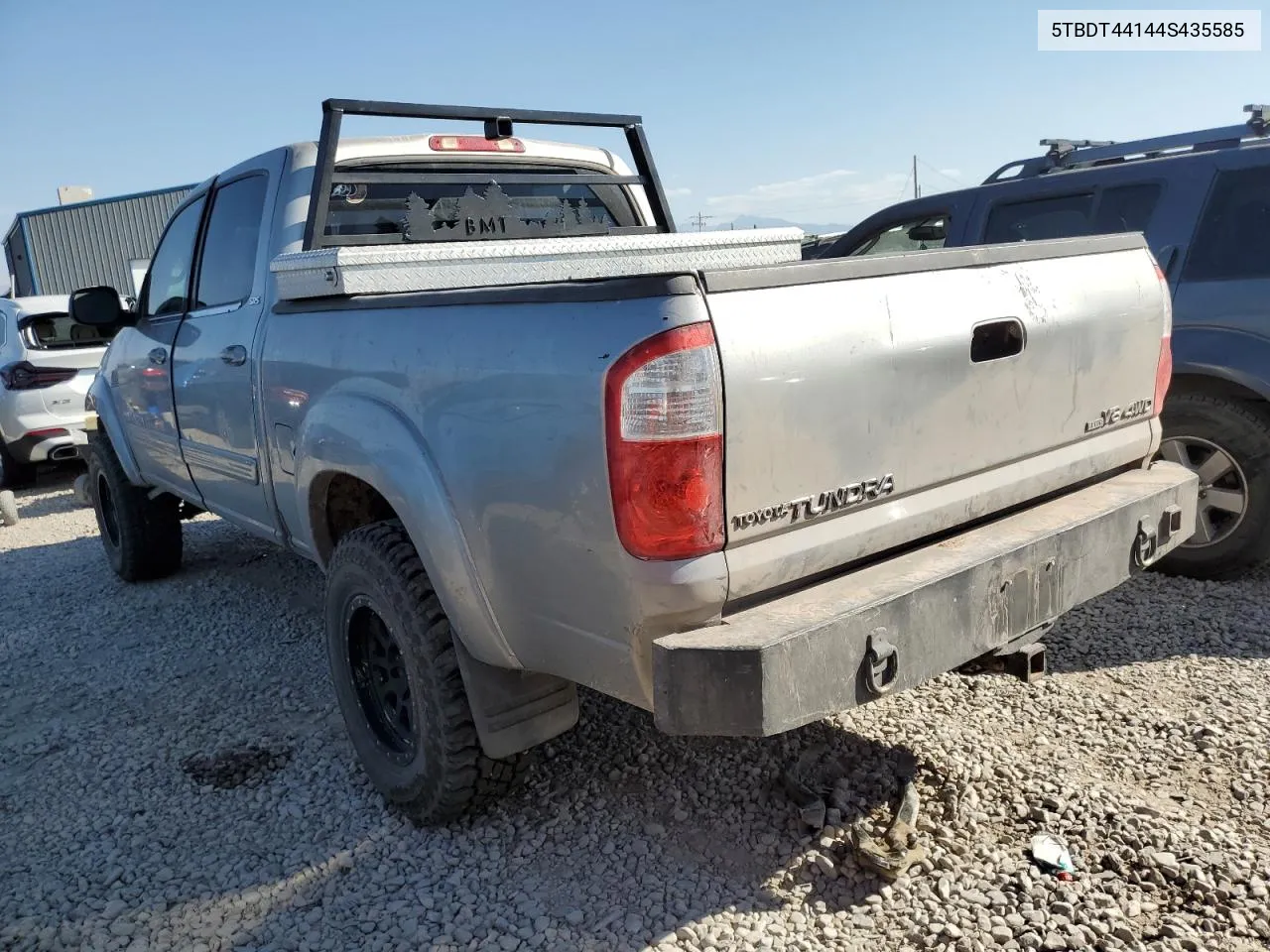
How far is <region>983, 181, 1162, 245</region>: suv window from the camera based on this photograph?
4.62m

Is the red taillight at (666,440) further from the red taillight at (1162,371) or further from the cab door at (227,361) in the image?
the cab door at (227,361)

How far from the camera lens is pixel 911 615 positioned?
2.16m

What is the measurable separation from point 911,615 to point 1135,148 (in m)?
4.50

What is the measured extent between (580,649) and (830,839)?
0.99 meters

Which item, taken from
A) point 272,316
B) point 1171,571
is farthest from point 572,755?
point 1171,571

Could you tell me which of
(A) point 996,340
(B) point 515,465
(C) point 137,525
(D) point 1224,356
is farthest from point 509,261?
(C) point 137,525

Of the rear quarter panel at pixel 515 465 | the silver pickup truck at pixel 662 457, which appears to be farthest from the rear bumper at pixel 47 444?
the rear quarter panel at pixel 515 465

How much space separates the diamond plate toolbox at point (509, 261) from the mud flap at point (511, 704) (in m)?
1.15

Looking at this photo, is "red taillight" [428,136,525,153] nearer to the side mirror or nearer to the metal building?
the side mirror

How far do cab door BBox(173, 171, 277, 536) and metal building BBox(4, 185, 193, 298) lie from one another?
26.7m

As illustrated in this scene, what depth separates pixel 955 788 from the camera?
2830mm

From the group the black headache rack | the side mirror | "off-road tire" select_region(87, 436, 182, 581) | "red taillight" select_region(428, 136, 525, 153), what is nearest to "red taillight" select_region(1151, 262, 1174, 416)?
the black headache rack

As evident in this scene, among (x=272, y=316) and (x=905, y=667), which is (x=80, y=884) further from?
(x=905, y=667)

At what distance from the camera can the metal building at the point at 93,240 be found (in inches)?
1091
